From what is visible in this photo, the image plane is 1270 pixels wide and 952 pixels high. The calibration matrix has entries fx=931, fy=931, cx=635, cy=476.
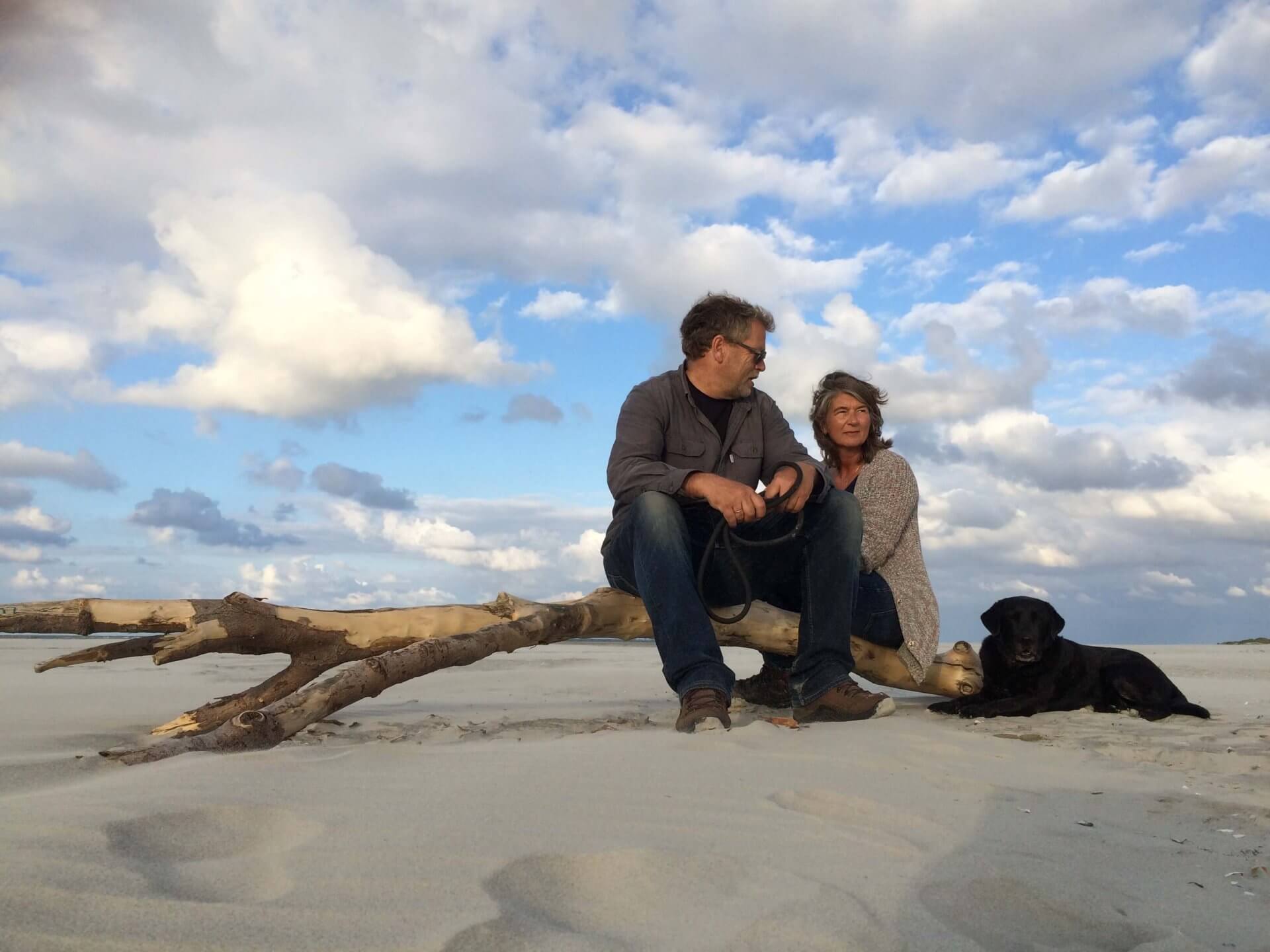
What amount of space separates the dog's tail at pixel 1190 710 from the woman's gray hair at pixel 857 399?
190 centimetres

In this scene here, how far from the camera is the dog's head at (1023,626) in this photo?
4.59 metres

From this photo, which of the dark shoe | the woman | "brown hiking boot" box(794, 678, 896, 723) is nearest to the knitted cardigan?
the woman

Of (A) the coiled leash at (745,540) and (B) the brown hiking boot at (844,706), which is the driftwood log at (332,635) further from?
(B) the brown hiking boot at (844,706)

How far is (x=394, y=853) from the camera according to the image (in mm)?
1618

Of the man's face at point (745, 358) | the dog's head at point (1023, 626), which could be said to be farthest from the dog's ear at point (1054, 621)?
the man's face at point (745, 358)

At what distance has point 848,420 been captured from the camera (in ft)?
15.7

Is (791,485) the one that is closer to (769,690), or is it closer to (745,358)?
(745,358)

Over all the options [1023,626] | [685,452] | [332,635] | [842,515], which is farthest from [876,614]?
[332,635]

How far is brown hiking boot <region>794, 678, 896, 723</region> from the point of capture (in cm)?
391

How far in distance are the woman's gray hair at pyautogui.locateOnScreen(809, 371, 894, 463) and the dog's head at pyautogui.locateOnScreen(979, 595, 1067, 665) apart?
102 centimetres

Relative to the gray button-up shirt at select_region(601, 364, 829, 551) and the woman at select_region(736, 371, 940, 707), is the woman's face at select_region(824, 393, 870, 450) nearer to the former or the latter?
the woman at select_region(736, 371, 940, 707)

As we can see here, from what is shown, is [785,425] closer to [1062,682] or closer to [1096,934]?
[1062,682]

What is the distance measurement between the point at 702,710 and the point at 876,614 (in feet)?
4.98

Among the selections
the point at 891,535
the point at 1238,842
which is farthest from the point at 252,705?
the point at 1238,842
